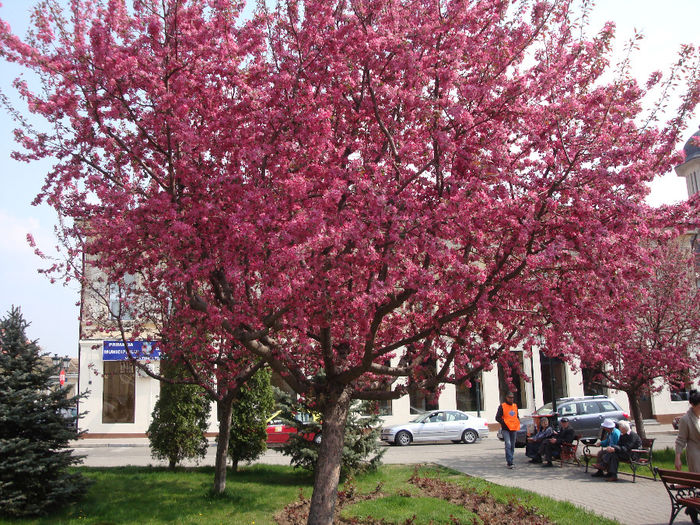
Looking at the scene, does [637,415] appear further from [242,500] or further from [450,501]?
[242,500]

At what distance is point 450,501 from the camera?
965 centimetres

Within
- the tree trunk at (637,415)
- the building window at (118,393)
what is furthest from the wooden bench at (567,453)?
the building window at (118,393)

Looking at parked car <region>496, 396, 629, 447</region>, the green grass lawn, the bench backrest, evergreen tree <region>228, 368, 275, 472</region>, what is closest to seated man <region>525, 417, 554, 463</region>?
the green grass lawn

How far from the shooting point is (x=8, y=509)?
8445mm

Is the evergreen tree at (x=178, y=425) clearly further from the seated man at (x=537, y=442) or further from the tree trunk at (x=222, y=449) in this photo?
the seated man at (x=537, y=442)

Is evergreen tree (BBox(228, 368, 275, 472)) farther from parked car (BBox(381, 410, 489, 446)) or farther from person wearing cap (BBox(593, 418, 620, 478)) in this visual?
parked car (BBox(381, 410, 489, 446))

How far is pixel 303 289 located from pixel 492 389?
82.4 ft

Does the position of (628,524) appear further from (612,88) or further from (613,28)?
(613,28)

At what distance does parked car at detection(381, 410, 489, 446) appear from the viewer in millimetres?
23344

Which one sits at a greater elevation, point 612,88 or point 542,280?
A: point 612,88

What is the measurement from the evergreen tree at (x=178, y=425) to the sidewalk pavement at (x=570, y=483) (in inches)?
162

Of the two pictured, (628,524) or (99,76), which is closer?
(99,76)

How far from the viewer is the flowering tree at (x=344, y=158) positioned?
6.17m

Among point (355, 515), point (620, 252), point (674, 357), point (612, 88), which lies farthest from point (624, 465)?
point (612, 88)
